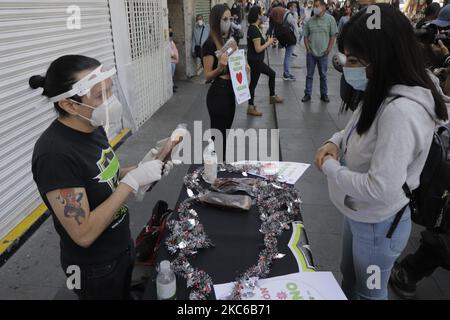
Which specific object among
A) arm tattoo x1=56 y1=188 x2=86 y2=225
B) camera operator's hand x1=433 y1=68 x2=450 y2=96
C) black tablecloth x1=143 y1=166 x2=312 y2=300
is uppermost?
camera operator's hand x1=433 y1=68 x2=450 y2=96

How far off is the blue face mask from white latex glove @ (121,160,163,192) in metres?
1.03

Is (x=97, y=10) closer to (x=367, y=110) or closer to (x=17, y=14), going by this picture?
(x=17, y=14)

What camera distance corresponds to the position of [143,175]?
1.69m

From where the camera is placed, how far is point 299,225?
6.17 ft

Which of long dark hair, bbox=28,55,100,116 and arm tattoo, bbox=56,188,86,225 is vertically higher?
long dark hair, bbox=28,55,100,116

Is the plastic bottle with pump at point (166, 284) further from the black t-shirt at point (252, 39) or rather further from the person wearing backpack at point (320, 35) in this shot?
the person wearing backpack at point (320, 35)

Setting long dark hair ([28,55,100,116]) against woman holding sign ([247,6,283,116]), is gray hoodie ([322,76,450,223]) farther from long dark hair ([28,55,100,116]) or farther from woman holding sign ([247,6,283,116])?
woman holding sign ([247,6,283,116])

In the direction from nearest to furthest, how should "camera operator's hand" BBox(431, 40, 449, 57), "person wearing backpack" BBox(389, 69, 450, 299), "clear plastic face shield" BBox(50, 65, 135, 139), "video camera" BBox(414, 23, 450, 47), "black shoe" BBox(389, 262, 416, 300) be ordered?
"clear plastic face shield" BBox(50, 65, 135, 139) → "person wearing backpack" BBox(389, 69, 450, 299) → "black shoe" BBox(389, 262, 416, 300) → "video camera" BBox(414, 23, 450, 47) → "camera operator's hand" BBox(431, 40, 449, 57)

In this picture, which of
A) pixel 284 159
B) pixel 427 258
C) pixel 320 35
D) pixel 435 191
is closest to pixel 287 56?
pixel 320 35

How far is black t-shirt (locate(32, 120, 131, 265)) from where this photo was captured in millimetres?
1450

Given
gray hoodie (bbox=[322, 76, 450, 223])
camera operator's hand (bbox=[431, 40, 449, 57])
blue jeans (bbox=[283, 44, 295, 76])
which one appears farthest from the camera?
blue jeans (bbox=[283, 44, 295, 76])

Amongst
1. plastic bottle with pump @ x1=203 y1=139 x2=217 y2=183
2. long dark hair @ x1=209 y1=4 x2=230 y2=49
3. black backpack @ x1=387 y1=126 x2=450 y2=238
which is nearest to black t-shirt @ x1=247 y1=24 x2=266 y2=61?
long dark hair @ x1=209 y1=4 x2=230 y2=49

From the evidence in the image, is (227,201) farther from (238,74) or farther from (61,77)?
(238,74)

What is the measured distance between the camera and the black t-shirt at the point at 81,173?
1.45m
